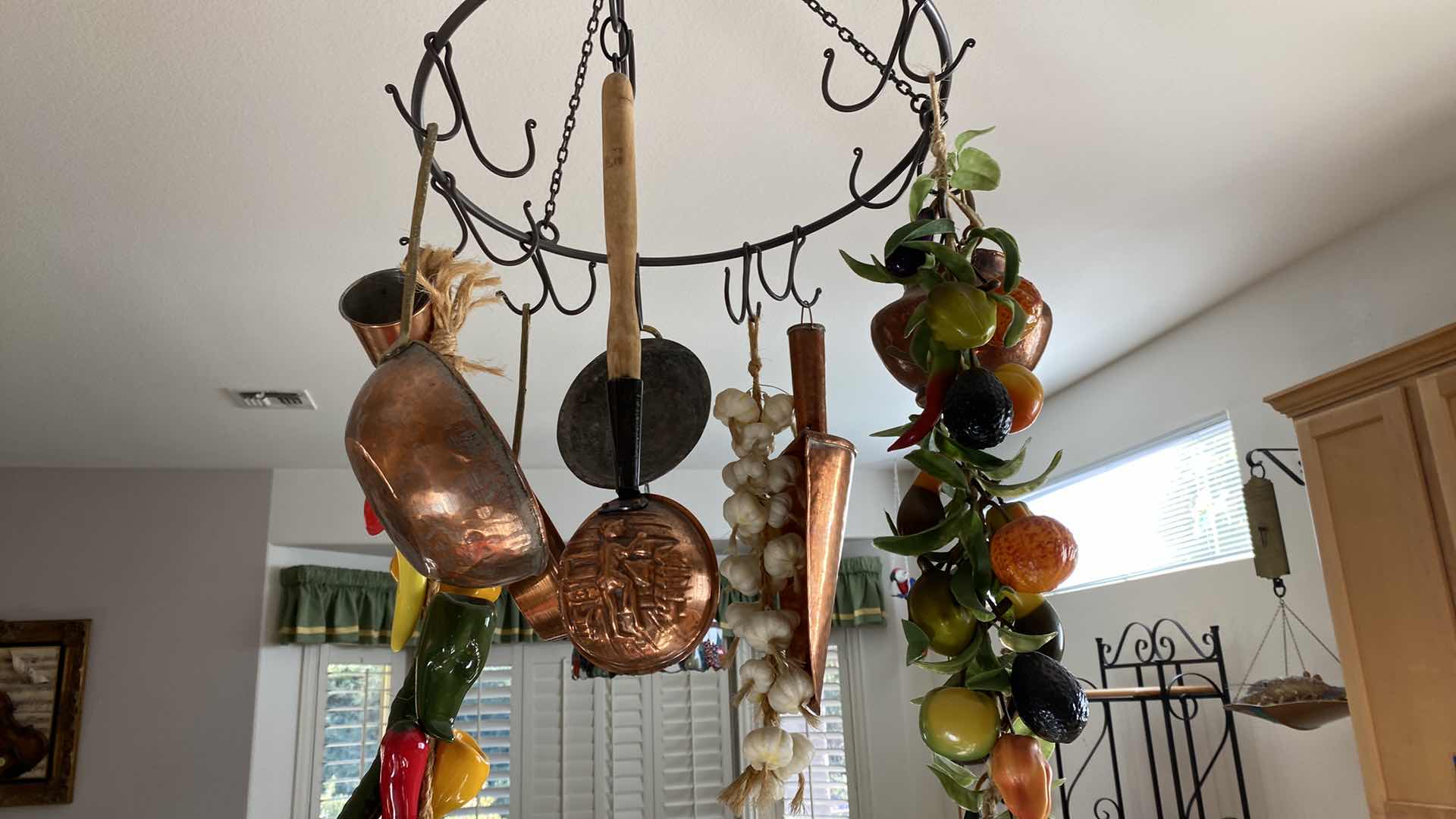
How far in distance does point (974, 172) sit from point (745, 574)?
32cm

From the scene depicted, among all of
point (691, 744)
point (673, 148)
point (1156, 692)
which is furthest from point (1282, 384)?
point (691, 744)

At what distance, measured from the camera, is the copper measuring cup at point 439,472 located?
1.97ft

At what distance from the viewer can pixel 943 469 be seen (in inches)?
23.3

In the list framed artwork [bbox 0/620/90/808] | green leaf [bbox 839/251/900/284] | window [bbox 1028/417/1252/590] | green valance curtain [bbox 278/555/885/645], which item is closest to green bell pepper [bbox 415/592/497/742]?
green leaf [bbox 839/251/900/284]

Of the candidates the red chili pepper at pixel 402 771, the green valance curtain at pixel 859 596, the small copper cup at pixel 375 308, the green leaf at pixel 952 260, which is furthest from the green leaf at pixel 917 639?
the green valance curtain at pixel 859 596

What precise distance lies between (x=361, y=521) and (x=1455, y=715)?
3.71 metres

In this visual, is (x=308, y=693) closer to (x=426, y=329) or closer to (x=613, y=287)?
(x=426, y=329)

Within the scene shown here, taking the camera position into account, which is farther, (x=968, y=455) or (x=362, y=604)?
(x=362, y=604)

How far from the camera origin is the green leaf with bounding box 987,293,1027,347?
0.62m

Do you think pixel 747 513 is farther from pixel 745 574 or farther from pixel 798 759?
pixel 798 759

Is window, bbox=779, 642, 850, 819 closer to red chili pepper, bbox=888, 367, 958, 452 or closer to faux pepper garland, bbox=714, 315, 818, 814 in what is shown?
faux pepper garland, bbox=714, 315, 818, 814

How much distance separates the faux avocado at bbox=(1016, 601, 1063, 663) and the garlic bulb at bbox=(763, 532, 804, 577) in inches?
6.5

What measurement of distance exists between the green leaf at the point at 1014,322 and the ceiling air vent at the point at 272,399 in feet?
9.79

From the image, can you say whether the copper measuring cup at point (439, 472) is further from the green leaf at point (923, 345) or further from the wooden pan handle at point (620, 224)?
the green leaf at point (923, 345)
